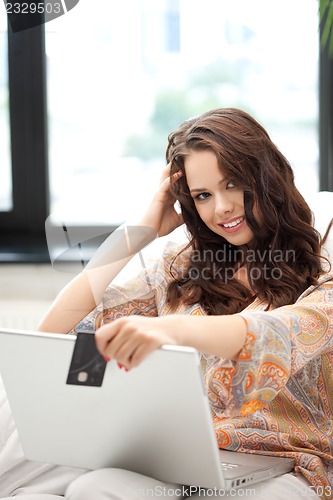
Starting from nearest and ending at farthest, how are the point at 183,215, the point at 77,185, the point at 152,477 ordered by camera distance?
the point at 152,477 → the point at 183,215 → the point at 77,185

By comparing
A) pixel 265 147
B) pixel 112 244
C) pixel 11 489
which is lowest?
pixel 11 489

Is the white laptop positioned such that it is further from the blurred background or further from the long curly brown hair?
the blurred background

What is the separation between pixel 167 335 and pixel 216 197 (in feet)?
1.69

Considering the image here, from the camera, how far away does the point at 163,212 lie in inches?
69.5

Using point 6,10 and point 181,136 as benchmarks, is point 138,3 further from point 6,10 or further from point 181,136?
point 181,136

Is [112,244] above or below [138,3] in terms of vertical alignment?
below

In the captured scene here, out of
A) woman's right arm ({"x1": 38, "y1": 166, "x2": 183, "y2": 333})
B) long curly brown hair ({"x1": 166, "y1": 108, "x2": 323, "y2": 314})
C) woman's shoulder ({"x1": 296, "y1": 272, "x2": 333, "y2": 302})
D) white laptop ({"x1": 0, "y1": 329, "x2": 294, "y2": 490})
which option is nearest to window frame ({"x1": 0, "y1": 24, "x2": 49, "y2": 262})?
woman's right arm ({"x1": 38, "y1": 166, "x2": 183, "y2": 333})

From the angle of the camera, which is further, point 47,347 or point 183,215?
point 183,215

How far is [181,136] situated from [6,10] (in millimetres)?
1470

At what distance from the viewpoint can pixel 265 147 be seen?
1.63 metres

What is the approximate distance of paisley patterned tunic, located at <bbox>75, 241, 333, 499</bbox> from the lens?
50.9 inches

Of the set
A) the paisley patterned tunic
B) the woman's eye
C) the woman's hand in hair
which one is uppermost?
the woman's eye

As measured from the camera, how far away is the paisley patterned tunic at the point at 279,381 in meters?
1.29

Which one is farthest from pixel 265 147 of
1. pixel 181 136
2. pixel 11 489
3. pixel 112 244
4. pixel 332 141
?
pixel 332 141
